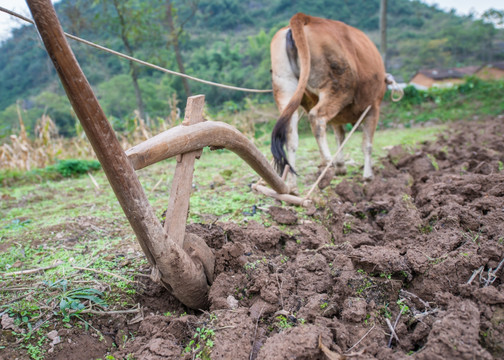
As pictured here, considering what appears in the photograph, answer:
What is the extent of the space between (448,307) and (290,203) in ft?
6.54

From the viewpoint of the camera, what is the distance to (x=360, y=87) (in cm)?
480

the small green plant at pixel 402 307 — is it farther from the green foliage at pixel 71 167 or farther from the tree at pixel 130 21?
the tree at pixel 130 21

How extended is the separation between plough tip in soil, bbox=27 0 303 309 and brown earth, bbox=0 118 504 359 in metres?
0.17

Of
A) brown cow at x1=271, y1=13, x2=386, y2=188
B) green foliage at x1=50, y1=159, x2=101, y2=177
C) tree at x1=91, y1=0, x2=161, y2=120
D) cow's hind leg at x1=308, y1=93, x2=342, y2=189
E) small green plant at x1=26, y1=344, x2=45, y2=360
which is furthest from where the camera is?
tree at x1=91, y1=0, x2=161, y2=120

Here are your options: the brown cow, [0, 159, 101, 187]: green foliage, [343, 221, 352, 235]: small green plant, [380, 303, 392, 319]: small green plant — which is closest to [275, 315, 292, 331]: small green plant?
[380, 303, 392, 319]: small green plant

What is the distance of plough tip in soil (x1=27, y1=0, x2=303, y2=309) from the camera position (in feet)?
4.55

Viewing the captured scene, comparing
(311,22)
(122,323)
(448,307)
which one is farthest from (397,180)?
(122,323)

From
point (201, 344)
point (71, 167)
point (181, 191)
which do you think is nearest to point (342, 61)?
point (181, 191)

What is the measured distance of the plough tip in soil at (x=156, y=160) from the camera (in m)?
1.39

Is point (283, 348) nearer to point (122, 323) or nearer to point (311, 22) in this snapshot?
point (122, 323)

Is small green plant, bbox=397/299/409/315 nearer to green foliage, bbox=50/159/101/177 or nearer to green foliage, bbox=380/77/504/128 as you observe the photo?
green foliage, bbox=50/159/101/177

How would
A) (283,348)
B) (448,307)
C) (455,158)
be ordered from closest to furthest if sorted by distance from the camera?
(283,348)
(448,307)
(455,158)

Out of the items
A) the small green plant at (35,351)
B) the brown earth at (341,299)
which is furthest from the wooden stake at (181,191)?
the small green plant at (35,351)

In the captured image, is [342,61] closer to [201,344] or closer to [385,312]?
[385,312]
